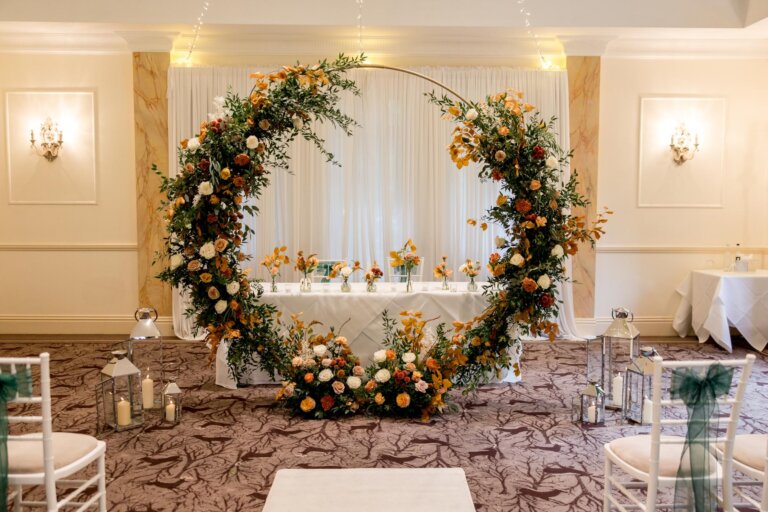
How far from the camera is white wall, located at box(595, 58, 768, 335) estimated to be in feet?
26.7

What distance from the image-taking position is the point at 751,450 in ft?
10.2

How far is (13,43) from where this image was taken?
792 centimetres

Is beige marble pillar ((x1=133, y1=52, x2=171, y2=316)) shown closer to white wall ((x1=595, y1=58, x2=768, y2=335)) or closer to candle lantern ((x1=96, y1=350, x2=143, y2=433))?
candle lantern ((x1=96, y1=350, x2=143, y2=433))

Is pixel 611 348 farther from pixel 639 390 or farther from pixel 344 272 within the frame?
pixel 344 272

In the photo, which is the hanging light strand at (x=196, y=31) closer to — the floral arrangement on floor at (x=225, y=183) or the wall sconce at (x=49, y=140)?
the wall sconce at (x=49, y=140)

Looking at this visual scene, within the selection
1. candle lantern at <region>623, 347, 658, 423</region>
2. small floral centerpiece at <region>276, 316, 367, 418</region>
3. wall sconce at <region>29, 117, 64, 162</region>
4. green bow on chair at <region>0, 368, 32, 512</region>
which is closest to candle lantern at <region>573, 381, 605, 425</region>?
candle lantern at <region>623, 347, 658, 423</region>

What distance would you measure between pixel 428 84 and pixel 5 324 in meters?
5.87

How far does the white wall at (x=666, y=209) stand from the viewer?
320 inches

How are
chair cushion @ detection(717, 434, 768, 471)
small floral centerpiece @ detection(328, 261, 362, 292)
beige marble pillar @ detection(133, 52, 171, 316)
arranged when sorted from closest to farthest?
chair cushion @ detection(717, 434, 768, 471) → small floral centerpiece @ detection(328, 261, 362, 292) → beige marble pillar @ detection(133, 52, 171, 316)

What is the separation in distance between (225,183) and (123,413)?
1.80m

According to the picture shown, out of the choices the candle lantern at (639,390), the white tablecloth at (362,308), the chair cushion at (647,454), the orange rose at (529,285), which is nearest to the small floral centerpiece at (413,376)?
the white tablecloth at (362,308)

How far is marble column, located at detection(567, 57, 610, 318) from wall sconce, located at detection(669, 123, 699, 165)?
934 mm

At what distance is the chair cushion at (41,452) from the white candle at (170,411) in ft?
5.88

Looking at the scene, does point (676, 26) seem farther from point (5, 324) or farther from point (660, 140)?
point (5, 324)
